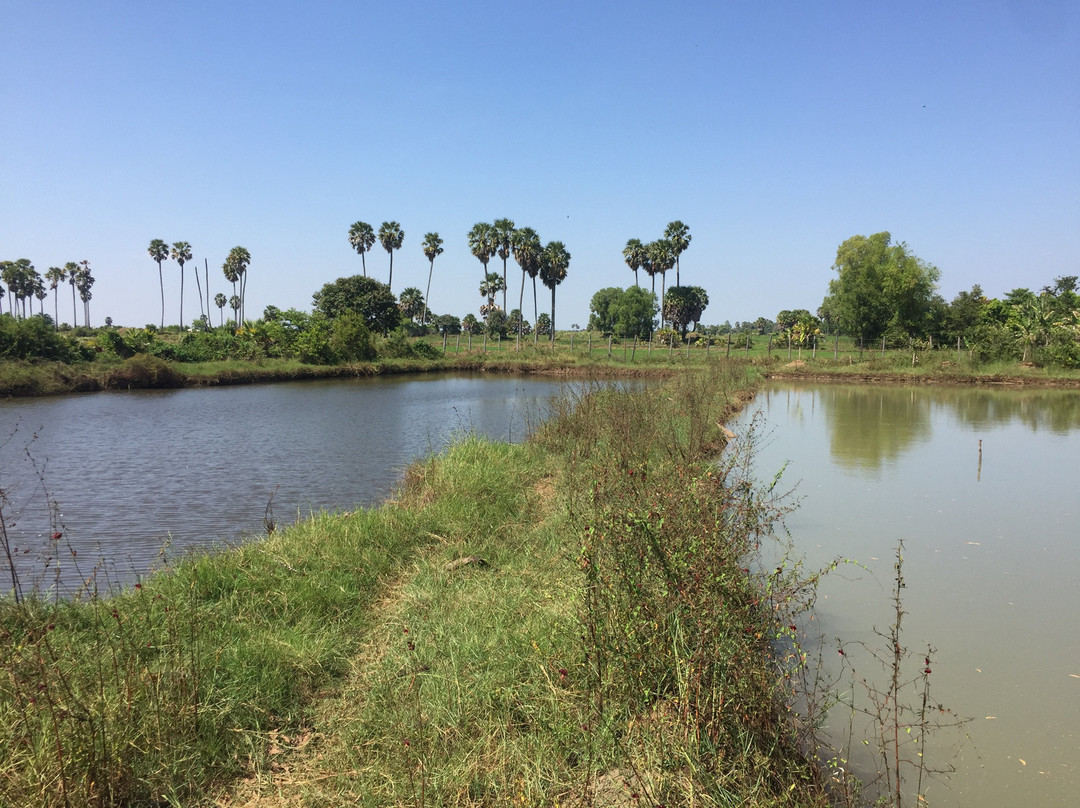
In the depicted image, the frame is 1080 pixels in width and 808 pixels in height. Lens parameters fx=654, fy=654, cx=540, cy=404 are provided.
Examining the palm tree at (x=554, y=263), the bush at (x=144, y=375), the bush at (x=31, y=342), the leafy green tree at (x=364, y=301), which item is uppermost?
the palm tree at (x=554, y=263)

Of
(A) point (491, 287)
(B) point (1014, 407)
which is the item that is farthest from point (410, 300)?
(B) point (1014, 407)

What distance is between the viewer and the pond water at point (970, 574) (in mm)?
3984

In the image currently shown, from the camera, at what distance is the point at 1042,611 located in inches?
237

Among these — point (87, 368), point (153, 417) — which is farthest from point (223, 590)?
point (87, 368)

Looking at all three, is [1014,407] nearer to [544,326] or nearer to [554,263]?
[554,263]

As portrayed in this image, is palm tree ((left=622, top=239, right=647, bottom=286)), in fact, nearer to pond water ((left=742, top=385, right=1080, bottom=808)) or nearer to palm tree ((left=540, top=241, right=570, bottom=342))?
palm tree ((left=540, top=241, right=570, bottom=342))

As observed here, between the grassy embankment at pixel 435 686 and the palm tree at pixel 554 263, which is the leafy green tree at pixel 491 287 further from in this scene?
the grassy embankment at pixel 435 686

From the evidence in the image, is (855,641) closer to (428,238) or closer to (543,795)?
(543,795)

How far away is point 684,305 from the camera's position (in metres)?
83.7

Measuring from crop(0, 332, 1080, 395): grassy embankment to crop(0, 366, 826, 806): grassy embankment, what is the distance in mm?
19164

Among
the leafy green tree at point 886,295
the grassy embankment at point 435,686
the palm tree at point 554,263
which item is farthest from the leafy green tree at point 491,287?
the grassy embankment at point 435,686

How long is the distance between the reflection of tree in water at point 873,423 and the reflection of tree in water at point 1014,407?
1.01m

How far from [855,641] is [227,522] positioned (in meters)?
7.58

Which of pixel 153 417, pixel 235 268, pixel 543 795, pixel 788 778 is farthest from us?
pixel 235 268
